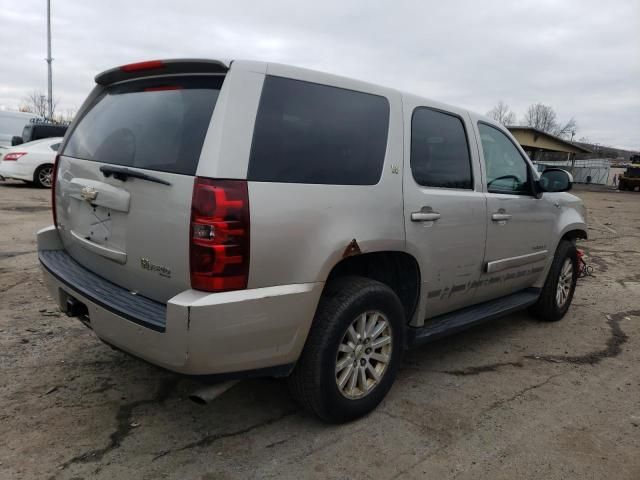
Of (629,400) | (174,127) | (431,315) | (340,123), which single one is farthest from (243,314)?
(629,400)

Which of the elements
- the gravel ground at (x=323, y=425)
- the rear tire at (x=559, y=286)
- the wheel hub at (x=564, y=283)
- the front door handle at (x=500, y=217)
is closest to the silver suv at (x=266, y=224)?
the front door handle at (x=500, y=217)

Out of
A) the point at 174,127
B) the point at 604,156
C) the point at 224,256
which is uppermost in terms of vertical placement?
the point at 604,156

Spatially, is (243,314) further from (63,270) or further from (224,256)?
(63,270)

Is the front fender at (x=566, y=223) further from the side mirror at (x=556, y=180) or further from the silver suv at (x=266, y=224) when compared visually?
the silver suv at (x=266, y=224)

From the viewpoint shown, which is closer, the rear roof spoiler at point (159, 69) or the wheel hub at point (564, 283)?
the rear roof spoiler at point (159, 69)

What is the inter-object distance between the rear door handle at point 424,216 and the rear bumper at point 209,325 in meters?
0.84

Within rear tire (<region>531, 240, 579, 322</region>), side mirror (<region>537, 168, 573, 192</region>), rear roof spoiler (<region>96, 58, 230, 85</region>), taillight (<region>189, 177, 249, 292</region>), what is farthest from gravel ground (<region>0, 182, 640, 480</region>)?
rear roof spoiler (<region>96, 58, 230, 85</region>)

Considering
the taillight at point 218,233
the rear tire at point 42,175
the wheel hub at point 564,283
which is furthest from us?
the rear tire at point 42,175

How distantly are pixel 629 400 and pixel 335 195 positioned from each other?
2.46 meters

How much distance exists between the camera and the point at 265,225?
2314 mm

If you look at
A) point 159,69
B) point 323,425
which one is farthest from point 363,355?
point 159,69

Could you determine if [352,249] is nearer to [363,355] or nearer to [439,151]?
[363,355]

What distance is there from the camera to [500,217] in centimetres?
382

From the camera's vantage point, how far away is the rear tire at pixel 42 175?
13281mm
